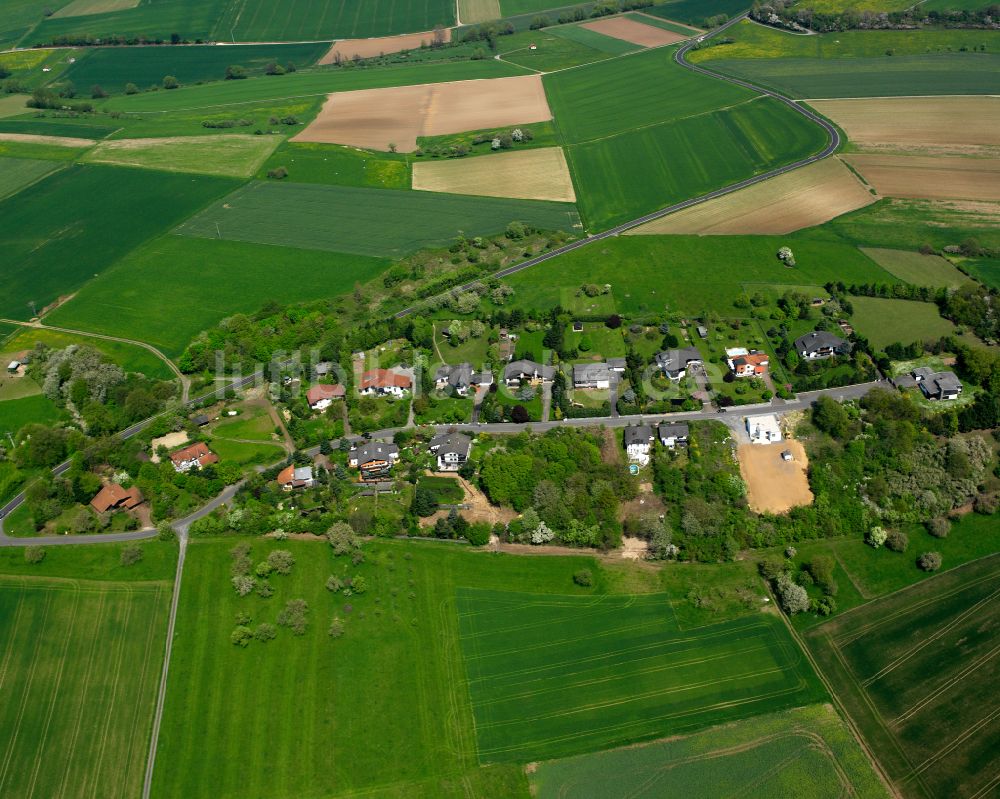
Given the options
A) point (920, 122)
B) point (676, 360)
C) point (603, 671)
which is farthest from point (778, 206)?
point (603, 671)

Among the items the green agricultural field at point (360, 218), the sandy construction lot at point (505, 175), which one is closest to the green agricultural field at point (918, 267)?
the green agricultural field at point (360, 218)

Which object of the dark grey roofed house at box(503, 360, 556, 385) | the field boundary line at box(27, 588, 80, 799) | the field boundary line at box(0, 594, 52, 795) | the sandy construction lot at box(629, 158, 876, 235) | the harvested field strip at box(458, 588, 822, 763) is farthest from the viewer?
the sandy construction lot at box(629, 158, 876, 235)

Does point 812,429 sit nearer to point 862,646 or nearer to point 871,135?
point 862,646

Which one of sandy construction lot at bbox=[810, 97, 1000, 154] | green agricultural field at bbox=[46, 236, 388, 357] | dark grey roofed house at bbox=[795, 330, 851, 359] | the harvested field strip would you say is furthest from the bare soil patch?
sandy construction lot at bbox=[810, 97, 1000, 154]

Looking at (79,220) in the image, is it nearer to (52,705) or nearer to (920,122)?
(52,705)

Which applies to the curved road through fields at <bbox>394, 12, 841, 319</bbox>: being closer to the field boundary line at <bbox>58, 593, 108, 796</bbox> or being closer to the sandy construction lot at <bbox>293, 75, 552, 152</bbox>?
the sandy construction lot at <bbox>293, 75, 552, 152</bbox>

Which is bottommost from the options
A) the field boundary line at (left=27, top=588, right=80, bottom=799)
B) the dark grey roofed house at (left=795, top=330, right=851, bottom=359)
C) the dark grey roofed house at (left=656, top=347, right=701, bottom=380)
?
the field boundary line at (left=27, top=588, right=80, bottom=799)
